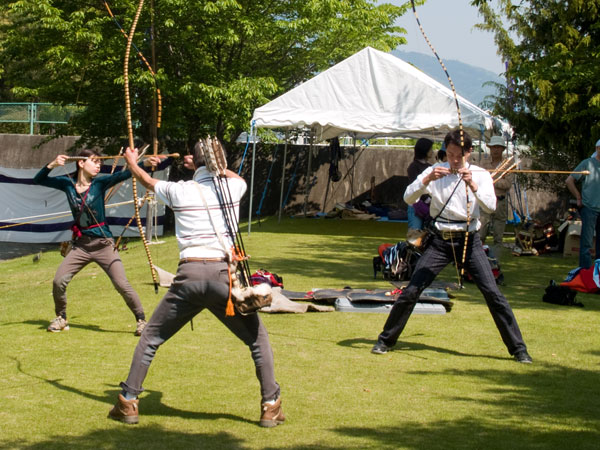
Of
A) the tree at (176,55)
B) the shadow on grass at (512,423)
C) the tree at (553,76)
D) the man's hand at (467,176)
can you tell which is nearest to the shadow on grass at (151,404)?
the shadow on grass at (512,423)

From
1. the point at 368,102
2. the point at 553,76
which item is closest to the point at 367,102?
the point at 368,102

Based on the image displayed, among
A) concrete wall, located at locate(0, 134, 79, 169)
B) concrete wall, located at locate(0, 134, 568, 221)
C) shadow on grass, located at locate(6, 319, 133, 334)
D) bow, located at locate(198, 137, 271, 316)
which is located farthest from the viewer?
concrete wall, located at locate(0, 134, 79, 169)

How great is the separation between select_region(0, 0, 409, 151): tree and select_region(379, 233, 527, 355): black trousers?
37.1 feet

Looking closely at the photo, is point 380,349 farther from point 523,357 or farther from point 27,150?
point 27,150

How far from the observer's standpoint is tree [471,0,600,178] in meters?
12.9

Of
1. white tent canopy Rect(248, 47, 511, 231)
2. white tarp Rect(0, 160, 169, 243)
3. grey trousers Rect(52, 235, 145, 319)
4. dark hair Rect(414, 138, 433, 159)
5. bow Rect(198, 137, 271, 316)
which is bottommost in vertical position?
white tarp Rect(0, 160, 169, 243)

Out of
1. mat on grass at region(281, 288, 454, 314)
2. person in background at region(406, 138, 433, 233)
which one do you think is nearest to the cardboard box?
person in background at region(406, 138, 433, 233)

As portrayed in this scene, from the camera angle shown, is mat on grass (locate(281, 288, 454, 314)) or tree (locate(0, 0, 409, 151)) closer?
mat on grass (locate(281, 288, 454, 314))

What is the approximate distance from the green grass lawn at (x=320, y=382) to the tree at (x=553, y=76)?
466 cm

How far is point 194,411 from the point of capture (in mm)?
5062

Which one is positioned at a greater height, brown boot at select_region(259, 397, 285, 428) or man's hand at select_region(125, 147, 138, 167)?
man's hand at select_region(125, 147, 138, 167)

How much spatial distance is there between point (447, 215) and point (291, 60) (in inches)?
591

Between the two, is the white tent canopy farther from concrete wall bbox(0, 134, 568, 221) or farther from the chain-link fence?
the chain-link fence

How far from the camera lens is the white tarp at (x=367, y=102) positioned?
1503cm
